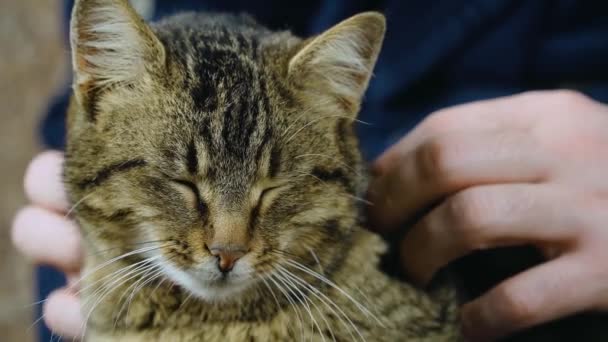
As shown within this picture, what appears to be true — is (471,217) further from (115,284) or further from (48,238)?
(48,238)

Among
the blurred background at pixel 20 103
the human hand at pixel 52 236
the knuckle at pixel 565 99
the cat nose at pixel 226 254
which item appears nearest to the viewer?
the cat nose at pixel 226 254

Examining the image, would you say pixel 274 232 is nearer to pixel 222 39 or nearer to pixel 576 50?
pixel 222 39

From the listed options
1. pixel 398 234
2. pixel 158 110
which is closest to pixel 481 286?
pixel 398 234

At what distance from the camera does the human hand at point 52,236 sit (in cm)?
93

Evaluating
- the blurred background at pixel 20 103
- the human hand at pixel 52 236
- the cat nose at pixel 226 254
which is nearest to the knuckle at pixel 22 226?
the human hand at pixel 52 236

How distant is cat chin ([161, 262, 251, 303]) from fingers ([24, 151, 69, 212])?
1.16ft

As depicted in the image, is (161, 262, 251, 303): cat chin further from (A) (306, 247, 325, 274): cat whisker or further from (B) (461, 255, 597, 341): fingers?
(B) (461, 255, 597, 341): fingers

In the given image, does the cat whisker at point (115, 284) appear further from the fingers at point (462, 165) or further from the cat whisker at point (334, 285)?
the fingers at point (462, 165)

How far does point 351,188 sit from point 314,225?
7 cm

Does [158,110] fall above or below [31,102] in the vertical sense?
above

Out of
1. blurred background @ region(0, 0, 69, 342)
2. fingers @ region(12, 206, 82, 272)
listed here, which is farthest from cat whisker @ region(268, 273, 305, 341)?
blurred background @ region(0, 0, 69, 342)

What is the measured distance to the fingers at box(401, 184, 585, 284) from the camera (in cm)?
74

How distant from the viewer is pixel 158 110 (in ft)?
2.31

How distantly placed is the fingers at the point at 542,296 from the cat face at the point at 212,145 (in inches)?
7.8
